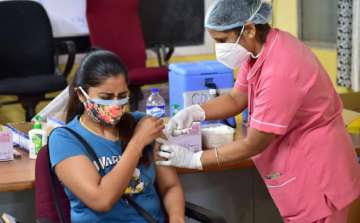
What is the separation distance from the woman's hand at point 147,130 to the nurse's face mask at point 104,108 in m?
0.08

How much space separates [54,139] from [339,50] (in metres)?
2.72

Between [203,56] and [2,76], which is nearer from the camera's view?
[2,76]

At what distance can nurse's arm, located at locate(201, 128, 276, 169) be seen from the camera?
1.83m

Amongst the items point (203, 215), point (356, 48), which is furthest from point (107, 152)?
point (356, 48)

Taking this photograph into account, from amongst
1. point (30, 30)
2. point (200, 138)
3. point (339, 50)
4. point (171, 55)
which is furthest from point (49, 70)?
point (200, 138)

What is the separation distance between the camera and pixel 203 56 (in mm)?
5215

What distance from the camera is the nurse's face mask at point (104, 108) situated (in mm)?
1846

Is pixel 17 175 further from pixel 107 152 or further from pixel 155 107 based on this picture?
pixel 155 107

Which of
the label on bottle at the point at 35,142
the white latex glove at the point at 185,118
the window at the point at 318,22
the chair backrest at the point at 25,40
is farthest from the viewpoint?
the window at the point at 318,22

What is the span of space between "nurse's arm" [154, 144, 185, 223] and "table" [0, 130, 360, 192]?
0.49 feet

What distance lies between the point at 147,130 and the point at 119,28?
2.81m

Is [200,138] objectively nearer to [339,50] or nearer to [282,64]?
[282,64]

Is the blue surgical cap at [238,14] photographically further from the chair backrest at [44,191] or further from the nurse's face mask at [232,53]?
the chair backrest at [44,191]

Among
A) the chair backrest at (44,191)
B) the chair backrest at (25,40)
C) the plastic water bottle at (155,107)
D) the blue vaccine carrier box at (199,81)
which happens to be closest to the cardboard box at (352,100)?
the blue vaccine carrier box at (199,81)
